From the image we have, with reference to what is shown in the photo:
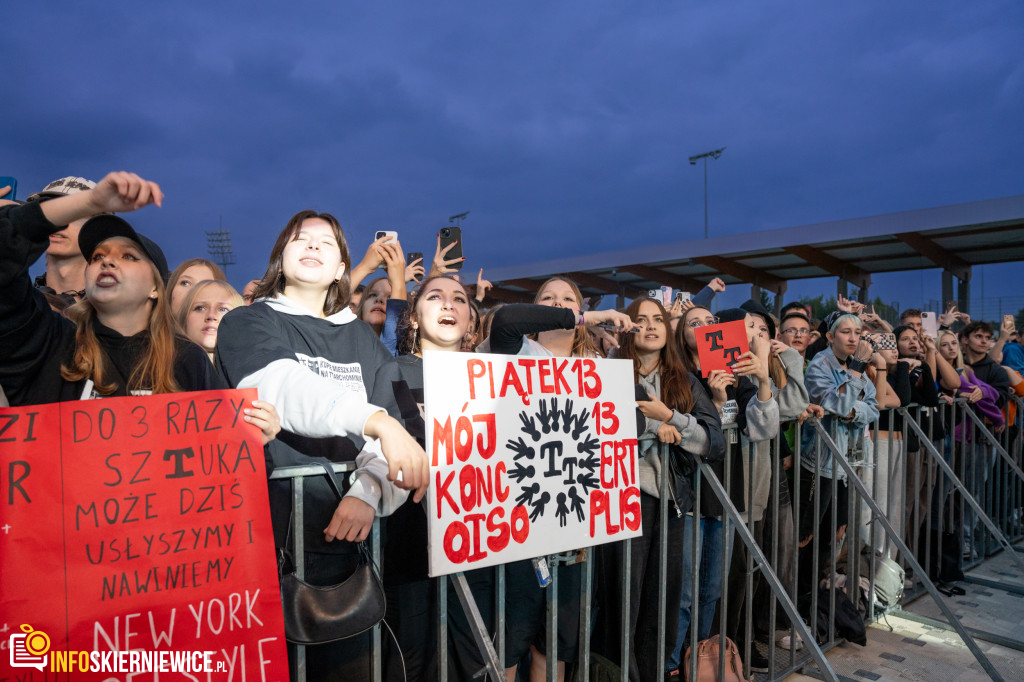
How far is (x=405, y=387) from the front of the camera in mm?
2379

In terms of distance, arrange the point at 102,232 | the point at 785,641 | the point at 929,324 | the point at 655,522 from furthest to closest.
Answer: the point at 929,324
the point at 785,641
the point at 655,522
the point at 102,232

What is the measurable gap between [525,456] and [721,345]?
1631 mm

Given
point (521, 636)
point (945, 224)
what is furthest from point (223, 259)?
point (521, 636)

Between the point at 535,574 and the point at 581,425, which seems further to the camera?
the point at 535,574

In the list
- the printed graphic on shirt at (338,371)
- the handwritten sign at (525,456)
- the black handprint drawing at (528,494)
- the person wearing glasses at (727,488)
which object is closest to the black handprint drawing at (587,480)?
the handwritten sign at (525,456)

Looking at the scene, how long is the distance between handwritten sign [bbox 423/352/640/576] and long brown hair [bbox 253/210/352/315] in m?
0.59

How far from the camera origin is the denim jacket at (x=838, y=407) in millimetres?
4215

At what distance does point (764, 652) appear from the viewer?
3.90 metres

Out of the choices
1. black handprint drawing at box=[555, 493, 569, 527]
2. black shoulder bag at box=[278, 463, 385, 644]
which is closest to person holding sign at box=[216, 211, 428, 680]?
black shoulder bag at box=[278, 463, 385, 644]

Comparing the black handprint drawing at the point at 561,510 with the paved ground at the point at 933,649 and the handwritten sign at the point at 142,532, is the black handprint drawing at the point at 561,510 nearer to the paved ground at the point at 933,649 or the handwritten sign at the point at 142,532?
the handwritten sign at the point at 142,532

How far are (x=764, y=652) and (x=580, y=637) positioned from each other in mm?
1990

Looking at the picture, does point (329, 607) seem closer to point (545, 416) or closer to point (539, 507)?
point (539, 507)

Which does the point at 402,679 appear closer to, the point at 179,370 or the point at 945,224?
the point at 179,370

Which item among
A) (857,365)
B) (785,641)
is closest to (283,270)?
(785,641)
